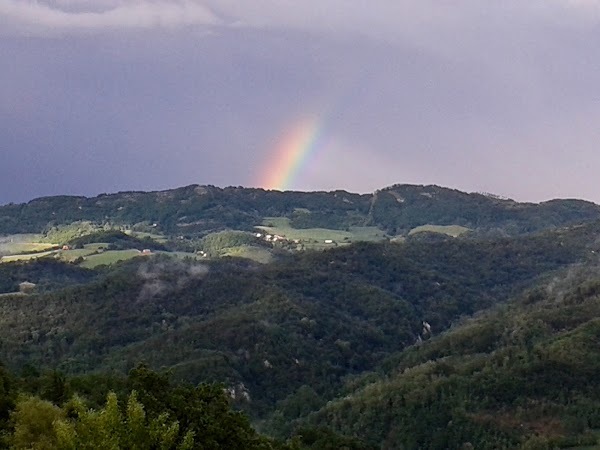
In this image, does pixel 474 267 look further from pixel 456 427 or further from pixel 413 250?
pixel 456 427

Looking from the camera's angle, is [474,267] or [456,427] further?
[474,267]

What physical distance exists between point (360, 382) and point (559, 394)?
27.6 meters

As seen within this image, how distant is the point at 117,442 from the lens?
74.0ft

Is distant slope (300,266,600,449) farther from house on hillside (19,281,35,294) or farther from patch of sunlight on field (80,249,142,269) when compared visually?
patch of sunlight on field (80,249,142,269)

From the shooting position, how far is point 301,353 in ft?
351

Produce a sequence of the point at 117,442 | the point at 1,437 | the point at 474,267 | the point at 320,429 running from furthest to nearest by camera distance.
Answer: the point at 474,267 → the point at 320,429 → the point at 1,437 → the point at 117,442

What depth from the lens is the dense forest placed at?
125ft

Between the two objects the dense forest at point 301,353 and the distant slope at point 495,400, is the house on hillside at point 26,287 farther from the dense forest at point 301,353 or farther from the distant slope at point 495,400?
the distant slope at point 495,400

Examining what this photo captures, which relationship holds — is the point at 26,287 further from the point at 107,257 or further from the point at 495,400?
the point at 495,400

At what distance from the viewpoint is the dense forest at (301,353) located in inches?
1503

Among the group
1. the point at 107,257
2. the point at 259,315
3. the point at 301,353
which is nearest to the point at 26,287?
the point at 107,257

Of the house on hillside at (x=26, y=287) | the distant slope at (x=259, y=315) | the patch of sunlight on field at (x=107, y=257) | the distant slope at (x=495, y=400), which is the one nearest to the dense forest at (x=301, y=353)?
the distant slope at (x=495, y=400)

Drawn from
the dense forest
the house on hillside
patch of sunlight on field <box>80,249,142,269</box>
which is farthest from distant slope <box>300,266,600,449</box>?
patch of sunlight on field <box>80,249,142,269</box>

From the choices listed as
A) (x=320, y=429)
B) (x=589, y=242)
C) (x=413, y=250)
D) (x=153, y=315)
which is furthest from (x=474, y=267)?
(x=320, y=429)
